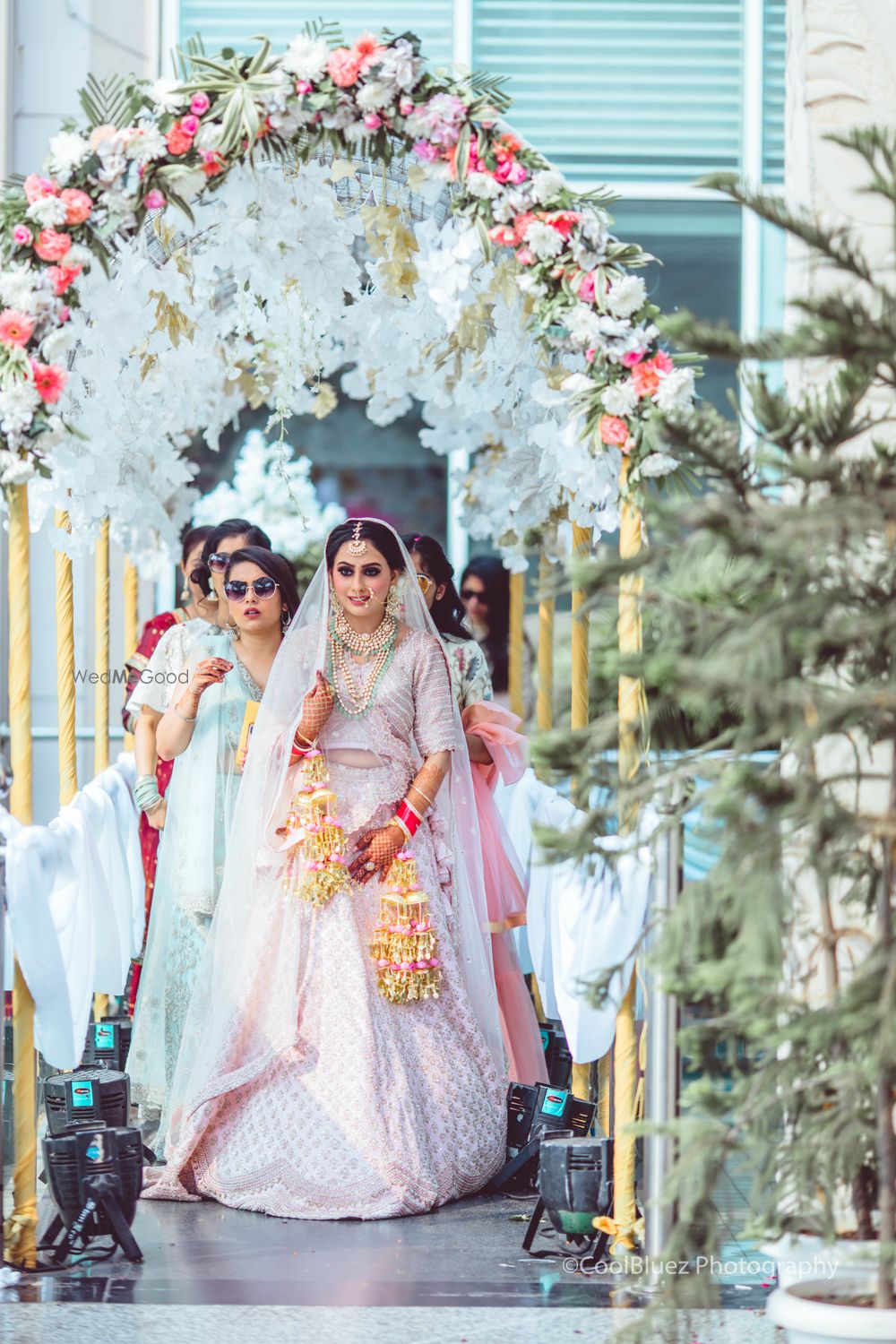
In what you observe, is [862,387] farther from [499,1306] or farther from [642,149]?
[642,149]

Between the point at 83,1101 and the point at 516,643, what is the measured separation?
330 cm

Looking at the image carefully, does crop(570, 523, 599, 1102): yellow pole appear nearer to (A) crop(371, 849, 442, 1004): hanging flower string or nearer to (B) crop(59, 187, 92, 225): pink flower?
(A) crop(371, 849, 442, 1004): hanging flower string

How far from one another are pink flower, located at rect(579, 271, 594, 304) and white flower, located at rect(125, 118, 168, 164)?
3.29 ft

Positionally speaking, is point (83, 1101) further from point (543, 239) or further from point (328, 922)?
point (543, 239)

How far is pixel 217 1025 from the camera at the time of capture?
4.81m

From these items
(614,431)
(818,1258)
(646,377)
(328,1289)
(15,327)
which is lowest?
(328,1289)

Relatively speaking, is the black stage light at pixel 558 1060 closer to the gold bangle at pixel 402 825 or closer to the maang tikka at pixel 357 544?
the gold bangle at pixel 402 825

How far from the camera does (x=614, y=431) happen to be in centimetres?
390

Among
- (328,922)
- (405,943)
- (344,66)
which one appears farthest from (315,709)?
(344,66)

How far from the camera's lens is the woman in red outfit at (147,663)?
5.89m

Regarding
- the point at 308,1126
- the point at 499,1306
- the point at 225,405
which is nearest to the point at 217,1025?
the point at 308,1126

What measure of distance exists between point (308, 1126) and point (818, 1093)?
6.80ft

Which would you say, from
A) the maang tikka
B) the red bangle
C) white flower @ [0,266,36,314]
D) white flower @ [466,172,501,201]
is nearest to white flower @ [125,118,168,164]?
white flower @ [0,266,36,314]

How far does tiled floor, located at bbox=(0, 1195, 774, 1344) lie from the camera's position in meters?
3.55
